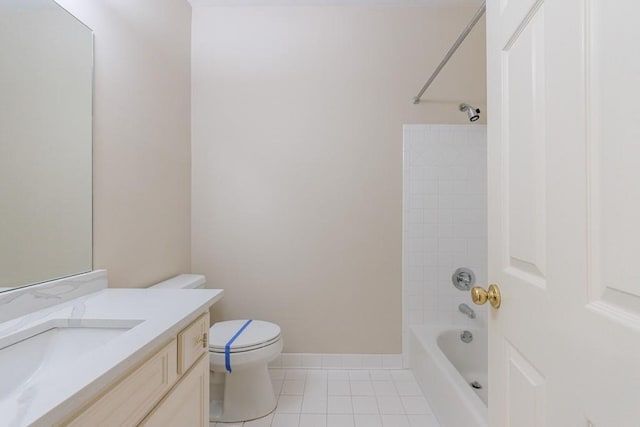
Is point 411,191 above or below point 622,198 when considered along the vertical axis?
above

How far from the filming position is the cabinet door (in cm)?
85

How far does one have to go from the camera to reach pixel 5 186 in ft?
3.21

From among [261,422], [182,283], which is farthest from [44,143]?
[261,422]

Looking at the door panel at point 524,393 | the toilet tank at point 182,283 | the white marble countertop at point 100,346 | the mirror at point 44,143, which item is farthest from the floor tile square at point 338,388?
the mirror at point 44,143

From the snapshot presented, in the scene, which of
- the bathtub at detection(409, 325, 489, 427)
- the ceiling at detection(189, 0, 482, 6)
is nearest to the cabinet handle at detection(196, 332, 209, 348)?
the bathtub at detection(409, 325, 489, 427)

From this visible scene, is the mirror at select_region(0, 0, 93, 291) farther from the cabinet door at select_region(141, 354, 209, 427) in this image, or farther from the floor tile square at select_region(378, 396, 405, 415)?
the floor tile square at select_region(378, 396, 405, 415)

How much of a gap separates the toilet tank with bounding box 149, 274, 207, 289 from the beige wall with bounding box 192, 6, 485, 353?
24 cm

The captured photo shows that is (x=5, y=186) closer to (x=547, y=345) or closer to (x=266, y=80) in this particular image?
(x=547, y=345)

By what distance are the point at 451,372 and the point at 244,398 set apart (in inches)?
42.2

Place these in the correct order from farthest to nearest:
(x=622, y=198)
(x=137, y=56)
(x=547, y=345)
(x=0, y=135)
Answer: (x=137, y=56)
(x=0, y=135)
(x=547, y=345)
(x=622, y=198)

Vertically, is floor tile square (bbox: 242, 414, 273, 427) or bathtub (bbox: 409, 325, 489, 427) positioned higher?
bathtub (bbox: 409, 325, 489, 427)

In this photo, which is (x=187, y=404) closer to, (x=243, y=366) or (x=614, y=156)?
(x=243, y=366)

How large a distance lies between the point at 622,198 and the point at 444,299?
6.36 feet

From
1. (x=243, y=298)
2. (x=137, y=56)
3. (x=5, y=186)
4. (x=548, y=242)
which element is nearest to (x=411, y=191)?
(x=243, y=298)
